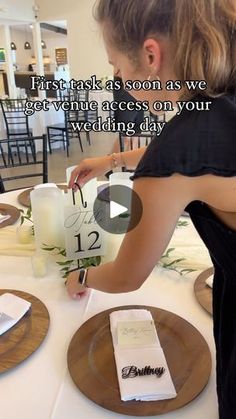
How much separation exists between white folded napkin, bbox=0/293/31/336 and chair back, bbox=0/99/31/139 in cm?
521

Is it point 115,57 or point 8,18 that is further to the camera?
point 8,18

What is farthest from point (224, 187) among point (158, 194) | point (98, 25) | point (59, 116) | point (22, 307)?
point (59, 116)

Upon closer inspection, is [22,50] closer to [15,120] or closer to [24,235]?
[15,120]

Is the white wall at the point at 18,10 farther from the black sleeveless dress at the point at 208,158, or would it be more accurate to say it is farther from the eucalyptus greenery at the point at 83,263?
the black sleeveless dress at the point at 208,158

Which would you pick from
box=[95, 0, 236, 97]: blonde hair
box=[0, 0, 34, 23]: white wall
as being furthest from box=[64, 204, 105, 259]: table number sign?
box=[0, 0, 34, 23]: white wall

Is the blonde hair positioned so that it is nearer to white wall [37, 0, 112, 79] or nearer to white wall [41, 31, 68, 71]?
white wall [37, 0, 112, 79]

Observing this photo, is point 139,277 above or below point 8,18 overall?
below

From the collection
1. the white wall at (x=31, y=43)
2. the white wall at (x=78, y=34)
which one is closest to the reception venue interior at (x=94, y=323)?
the white wall at (x=78, y=34)

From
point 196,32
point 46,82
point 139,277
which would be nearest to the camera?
point 196,32

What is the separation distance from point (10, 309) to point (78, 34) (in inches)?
301

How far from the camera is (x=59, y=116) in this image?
21.9 feet

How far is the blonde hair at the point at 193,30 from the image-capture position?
1.78 feet

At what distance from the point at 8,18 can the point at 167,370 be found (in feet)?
24.7

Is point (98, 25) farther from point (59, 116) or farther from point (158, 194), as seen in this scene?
point (59, 116)
